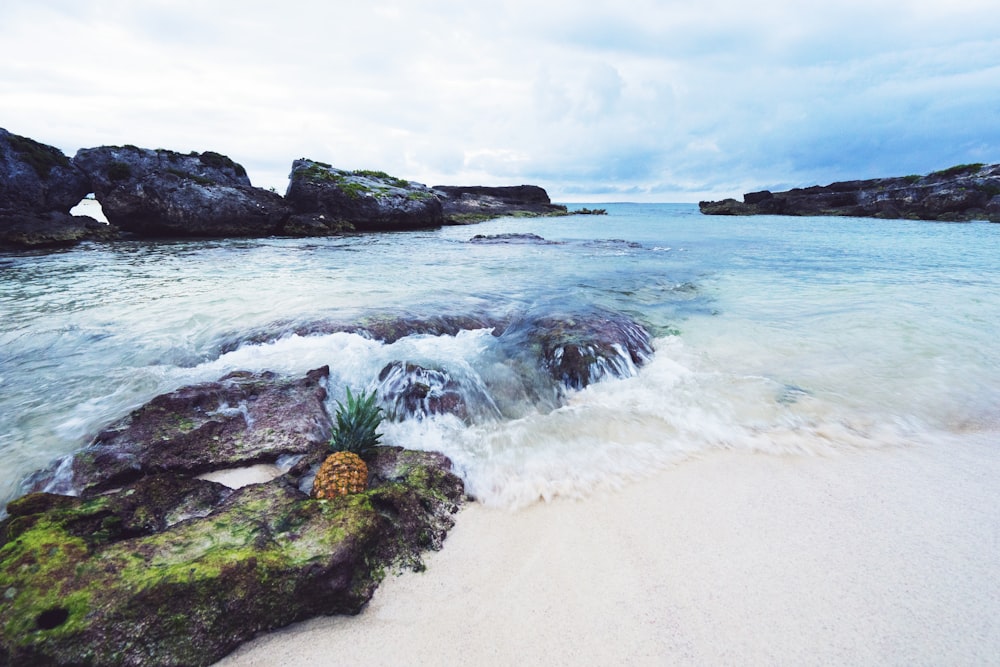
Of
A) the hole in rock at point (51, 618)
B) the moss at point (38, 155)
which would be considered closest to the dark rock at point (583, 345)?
the hole in rock at point (51, 618)

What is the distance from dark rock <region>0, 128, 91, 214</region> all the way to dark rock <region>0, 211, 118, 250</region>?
0.82 metres

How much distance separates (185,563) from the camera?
9.26 feet

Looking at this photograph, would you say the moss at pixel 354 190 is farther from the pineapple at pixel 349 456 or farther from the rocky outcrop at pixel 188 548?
the pineapple at pixel 349 456

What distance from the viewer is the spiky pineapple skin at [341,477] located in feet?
12.3

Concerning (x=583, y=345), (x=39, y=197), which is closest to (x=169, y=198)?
(x=39, y=197)

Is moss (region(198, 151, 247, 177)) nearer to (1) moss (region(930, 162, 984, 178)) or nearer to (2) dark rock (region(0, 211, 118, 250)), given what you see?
(2) dark rock (region(0, 211, 118, 250))

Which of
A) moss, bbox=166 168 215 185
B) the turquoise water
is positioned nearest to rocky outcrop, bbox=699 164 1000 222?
the turquoise water

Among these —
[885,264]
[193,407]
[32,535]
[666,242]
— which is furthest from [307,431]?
[666,242]

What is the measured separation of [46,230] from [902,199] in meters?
92.9

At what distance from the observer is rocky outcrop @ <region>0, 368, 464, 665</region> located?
2.47m

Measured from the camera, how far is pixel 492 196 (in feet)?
315

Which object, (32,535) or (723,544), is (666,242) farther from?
(32,535)

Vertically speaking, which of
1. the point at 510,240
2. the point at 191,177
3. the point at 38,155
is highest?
the point at 38,155

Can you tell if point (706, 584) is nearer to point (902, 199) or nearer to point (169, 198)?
point (169, 198)
